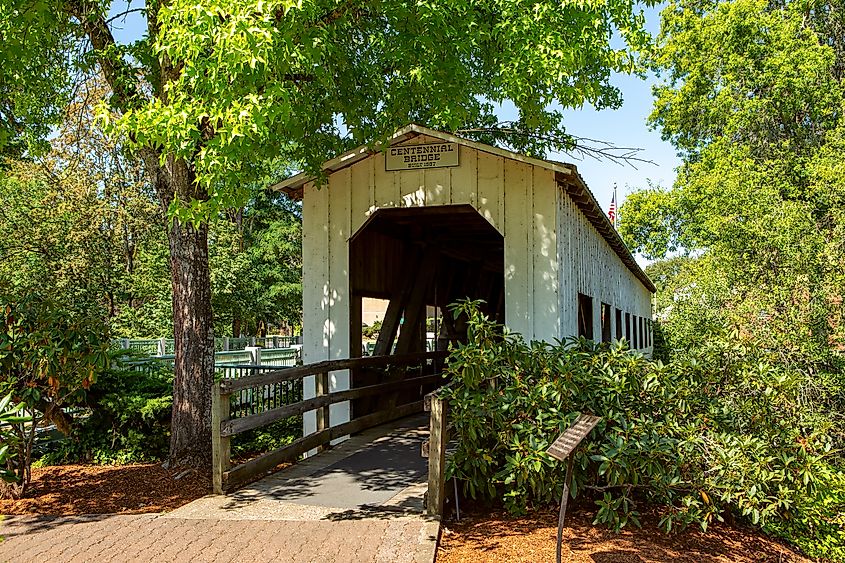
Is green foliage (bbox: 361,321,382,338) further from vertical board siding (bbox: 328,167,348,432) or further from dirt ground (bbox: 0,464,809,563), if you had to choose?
dirt ground (bbox: 0,464,809,563)

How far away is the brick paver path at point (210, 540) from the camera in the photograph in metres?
4.77

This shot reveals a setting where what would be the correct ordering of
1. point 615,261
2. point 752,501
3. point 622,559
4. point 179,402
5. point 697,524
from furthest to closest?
1. point 615,261
2. point 179,402
3. point 697,524
4. point 752,501
5. point 622,559

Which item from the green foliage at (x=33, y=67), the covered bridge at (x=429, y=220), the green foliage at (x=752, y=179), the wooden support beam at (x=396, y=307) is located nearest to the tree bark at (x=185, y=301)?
the green foliage at (x=33, y=67)

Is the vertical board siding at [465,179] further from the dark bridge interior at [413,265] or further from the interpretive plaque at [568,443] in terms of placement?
the interpretive plaque at [568,443]

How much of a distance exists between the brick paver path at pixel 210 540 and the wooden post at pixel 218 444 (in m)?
0.66

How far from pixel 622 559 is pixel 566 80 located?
458 cm

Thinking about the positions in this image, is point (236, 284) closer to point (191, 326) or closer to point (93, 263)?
point (93, 263)

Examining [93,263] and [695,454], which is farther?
[93,263]

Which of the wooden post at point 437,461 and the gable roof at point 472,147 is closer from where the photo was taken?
the wooden post at point 437,461

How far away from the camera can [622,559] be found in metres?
4.97

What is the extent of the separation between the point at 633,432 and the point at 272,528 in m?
2.94

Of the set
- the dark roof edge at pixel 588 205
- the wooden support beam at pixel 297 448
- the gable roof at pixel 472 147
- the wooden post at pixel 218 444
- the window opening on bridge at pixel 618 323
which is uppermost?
the gable roof at pixel 472 147

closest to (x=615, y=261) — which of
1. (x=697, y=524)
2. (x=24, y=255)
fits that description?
(x=697, y=524)

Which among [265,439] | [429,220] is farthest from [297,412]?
[429,220]
